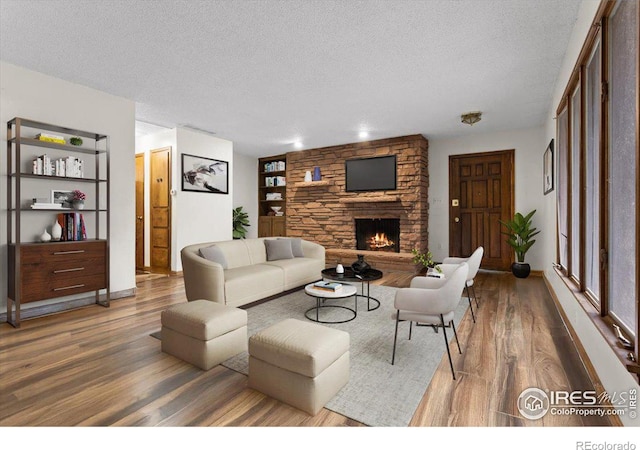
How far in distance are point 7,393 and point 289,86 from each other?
3666mm

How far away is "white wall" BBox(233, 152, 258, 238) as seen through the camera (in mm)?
8070

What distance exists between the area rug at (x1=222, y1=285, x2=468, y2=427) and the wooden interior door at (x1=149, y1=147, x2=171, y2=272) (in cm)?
291

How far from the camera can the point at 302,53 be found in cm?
307

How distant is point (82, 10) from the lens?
2449 mm

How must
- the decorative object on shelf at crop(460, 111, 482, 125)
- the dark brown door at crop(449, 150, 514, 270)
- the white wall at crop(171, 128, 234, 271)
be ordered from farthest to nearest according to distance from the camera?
the dark brown door at crop(449, 150, 514, 270) → the white wall at crop(171, 128, 234, 271) → the decorative object on shelf at crop(460, 111, 482, 125)

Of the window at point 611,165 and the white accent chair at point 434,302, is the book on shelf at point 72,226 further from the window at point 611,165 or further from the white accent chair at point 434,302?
the window at point 611,165

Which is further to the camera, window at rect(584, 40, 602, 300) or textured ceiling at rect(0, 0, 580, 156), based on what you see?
textured ceiling at rect(0, 0, 580, 156)

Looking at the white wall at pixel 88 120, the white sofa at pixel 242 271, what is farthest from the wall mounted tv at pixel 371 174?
the white wall at pixel 88 120

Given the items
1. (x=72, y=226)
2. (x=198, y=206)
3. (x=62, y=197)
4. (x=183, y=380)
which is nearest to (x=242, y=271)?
(x=183, y=380)

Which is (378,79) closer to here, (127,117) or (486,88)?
(486,88)

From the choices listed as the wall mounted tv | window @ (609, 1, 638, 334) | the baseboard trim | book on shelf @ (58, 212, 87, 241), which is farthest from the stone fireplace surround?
book on shelf @ (58, 212, 87, 241)

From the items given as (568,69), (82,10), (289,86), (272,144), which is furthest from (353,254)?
(82,10)

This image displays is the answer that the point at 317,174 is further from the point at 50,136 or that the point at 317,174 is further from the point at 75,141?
the point at 50,136

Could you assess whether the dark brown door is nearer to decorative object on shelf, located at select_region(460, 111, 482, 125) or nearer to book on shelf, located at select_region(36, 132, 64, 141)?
decorative object on shelf, located at select_region(460, 111, 482, 125)
